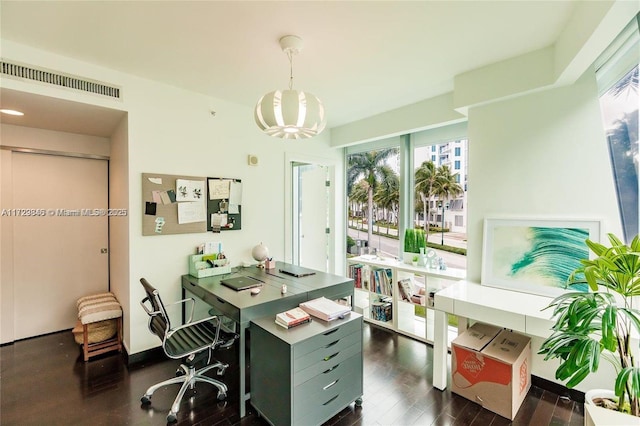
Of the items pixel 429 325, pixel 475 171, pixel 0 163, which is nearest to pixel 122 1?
pixel 0 163

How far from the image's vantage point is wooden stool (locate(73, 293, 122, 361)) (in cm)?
265

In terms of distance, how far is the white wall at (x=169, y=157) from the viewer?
2.45m

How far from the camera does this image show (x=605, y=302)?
1412 mm

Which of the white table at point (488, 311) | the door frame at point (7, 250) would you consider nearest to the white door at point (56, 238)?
the door frame at point (7, 250)

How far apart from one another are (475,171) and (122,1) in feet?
9.56

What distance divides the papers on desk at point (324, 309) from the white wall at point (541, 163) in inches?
55.0

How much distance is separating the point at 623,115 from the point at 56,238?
531 centimetres

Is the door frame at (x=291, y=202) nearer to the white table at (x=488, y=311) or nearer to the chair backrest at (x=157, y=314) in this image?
the chair backrest at (x=157, y=314)

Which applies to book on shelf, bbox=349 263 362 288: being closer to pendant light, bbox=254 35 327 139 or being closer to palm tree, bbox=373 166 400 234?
palm tree, bbox=373 166 400 234

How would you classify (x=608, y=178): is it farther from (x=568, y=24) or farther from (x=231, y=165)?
(x=231, y=165)

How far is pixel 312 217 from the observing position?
4.46 m

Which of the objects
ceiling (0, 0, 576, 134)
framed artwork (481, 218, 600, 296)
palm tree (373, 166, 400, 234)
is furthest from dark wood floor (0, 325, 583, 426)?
ceiling (0, 0, 576, 134)

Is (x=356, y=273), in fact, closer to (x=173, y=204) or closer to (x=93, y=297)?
(x=173, y=204)

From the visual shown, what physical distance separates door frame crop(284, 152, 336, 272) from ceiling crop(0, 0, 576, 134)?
1.18 metres
